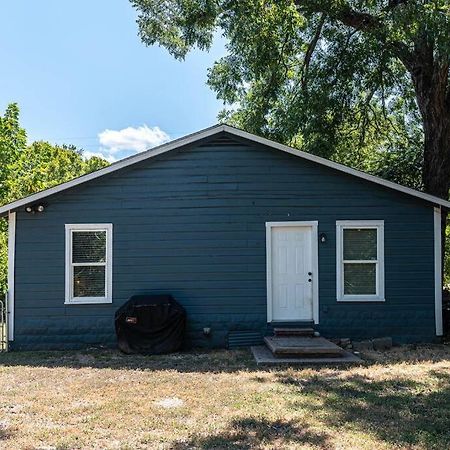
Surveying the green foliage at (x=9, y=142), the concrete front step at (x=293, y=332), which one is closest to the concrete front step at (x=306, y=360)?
the concrete front step at (x=293, y=332)

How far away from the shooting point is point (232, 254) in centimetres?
873

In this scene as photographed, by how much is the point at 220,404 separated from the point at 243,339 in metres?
3.52

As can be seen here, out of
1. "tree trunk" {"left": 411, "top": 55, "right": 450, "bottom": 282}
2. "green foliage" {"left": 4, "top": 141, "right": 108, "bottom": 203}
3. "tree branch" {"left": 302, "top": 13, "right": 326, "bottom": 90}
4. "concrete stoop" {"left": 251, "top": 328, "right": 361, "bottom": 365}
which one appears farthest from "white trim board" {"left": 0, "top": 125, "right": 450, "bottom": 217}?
"green foliage" {"left": 4, "top": 141, "right": 108, "bottom": 203}

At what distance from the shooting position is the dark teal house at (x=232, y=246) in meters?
8.59

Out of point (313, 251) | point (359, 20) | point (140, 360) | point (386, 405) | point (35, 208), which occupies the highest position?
point (359, 20)

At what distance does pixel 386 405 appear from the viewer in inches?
201

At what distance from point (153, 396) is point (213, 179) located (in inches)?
176

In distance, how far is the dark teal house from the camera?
28.2ft

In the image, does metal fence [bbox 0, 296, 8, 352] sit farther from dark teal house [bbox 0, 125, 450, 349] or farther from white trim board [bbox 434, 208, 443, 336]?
white trim board [bbox 434, 208, 443, 336]

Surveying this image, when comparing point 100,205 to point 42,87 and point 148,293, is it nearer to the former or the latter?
point 148,293

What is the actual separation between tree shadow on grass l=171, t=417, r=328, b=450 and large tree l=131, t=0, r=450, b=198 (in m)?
7.07

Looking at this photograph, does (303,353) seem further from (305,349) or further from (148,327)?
(148,327)

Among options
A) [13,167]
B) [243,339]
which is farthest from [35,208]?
[13,167]

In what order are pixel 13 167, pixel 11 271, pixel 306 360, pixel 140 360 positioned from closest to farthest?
pixel 306 360 < pixel 140 360 < pixel 11 271 < pixel 13 167
